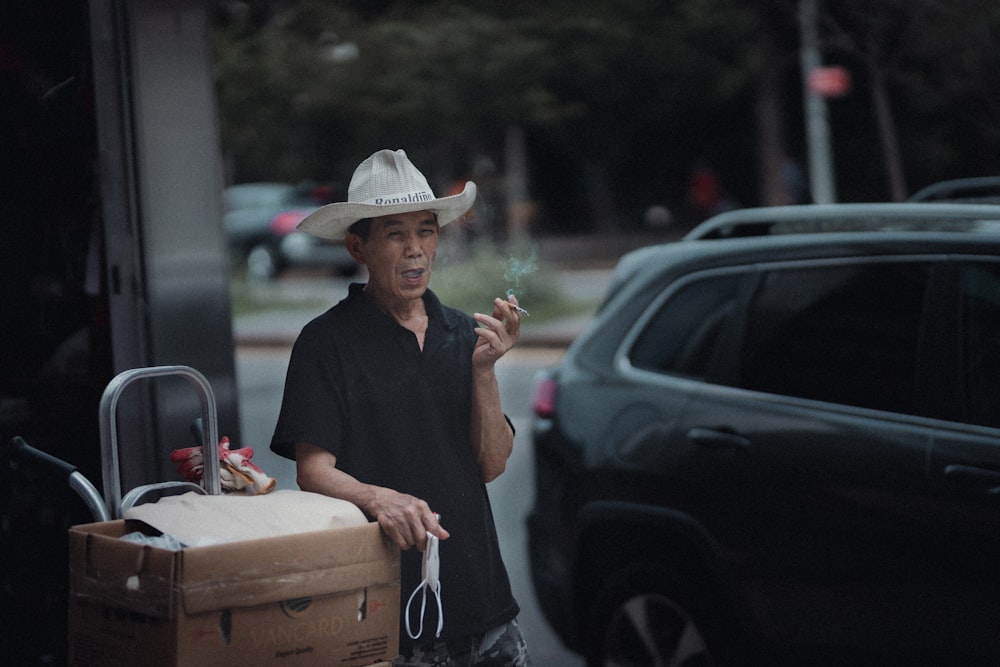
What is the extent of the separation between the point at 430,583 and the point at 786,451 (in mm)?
1657

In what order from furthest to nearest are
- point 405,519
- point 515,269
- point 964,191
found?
point 964,191, point 515,269, point 405,519

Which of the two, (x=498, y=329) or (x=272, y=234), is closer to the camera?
(x=498, y=329)

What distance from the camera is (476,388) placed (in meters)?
2.89

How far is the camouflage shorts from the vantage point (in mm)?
2879

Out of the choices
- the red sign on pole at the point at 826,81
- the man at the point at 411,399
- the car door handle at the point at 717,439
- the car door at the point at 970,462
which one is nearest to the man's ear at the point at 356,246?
the man at the point at 411,399

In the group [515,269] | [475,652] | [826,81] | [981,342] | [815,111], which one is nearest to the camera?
[475,652]

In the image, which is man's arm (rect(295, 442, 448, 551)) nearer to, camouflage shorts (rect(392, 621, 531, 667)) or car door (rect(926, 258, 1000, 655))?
camouflage shorts (rect(392, 621, 531, 667))

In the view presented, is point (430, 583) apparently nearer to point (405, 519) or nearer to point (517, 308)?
point (405, 519)

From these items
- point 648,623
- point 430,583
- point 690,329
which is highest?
point 690,329

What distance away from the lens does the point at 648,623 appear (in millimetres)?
4348

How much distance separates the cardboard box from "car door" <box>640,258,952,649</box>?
170 centimetres

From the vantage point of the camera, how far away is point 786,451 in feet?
13.3

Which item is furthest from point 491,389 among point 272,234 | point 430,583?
point 272,234

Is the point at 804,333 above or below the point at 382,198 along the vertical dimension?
below
